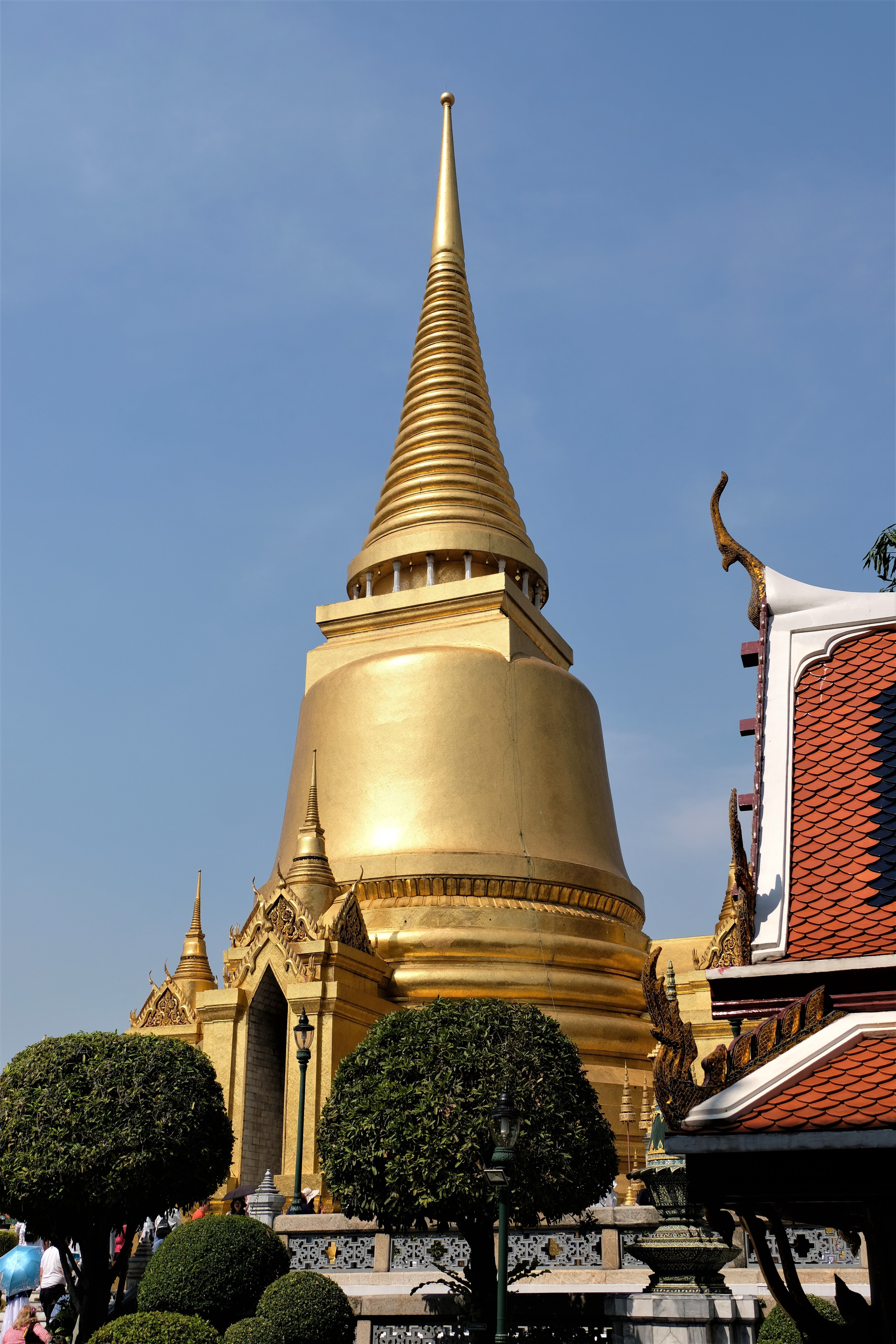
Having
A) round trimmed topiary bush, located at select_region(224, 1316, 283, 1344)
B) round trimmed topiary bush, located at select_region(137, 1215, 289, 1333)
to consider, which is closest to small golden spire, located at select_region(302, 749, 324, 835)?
round trimmed topiary bush, located at select_region(137, 1215, 289, 1333)

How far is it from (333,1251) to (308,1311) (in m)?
2.06

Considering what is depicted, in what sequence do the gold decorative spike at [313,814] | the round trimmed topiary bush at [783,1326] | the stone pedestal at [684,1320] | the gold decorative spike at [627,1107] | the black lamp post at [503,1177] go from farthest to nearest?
the gold decorative spike at [313,814] < the gold decorative spike at [627,1107] < the stone pedestal at [684,1320] < the black lamp post at [503,1177] < the round trimmed topiary bush at [783,1326]

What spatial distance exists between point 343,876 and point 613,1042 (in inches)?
217

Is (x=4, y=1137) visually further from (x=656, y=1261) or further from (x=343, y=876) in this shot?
(x=343, y=876)

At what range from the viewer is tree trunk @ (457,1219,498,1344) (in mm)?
10992

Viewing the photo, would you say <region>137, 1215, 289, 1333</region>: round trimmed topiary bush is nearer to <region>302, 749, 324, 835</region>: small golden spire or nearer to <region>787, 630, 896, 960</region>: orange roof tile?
<region>787, 630, 896, 960</region>: orange roof tile

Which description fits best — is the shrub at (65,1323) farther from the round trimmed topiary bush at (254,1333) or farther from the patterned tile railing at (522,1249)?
the patterned tile railing at (522,1249)

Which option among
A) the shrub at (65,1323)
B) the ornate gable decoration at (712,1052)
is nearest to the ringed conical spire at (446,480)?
the shrub at (65,1323)

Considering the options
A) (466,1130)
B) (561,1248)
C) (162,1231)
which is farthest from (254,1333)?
(162,1231)

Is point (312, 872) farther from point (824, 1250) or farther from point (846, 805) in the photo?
point (846, 805)

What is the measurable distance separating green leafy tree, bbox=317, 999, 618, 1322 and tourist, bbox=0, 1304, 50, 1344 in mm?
2639

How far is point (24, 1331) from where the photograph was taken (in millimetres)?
10930

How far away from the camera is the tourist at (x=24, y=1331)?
10.9 m

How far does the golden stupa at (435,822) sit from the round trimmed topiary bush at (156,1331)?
Answer: 832 centimetres
